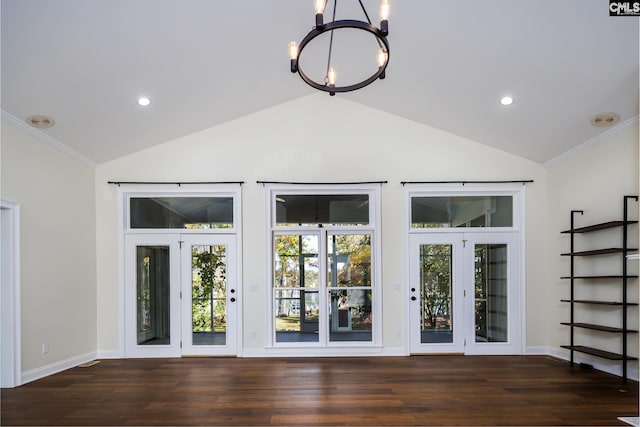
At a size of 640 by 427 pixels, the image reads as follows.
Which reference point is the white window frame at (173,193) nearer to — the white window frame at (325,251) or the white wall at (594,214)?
the white window frame at (325,251)

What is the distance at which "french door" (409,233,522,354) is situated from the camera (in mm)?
6227

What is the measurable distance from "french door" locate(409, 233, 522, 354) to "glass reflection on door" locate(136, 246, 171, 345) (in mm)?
3571

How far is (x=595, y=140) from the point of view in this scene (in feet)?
17.5

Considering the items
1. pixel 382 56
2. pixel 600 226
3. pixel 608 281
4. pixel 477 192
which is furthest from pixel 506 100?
pixel 382 56

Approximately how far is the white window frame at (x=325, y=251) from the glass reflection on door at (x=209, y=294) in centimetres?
67

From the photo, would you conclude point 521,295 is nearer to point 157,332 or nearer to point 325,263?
point 325,263

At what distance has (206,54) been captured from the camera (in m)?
4.43

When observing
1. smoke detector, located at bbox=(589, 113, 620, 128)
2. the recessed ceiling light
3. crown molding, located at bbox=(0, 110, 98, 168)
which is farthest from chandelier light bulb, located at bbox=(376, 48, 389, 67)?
crown molding, located at bbox=(0, 110, 98, 168)

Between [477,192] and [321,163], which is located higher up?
[321,163]

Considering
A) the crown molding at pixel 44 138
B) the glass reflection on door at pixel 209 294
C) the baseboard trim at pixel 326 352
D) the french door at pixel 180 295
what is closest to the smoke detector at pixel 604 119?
the baseboard trim at pixel 326 352

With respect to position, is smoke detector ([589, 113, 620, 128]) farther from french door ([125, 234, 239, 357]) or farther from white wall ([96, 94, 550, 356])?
french door ([125, 234, 239, 357])

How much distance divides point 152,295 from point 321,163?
10.2 feet

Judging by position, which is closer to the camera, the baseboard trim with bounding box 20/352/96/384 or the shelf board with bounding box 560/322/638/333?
the shelf board with bounding box 560/322/638/333

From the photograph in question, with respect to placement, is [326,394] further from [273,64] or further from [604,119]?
[604,119]
